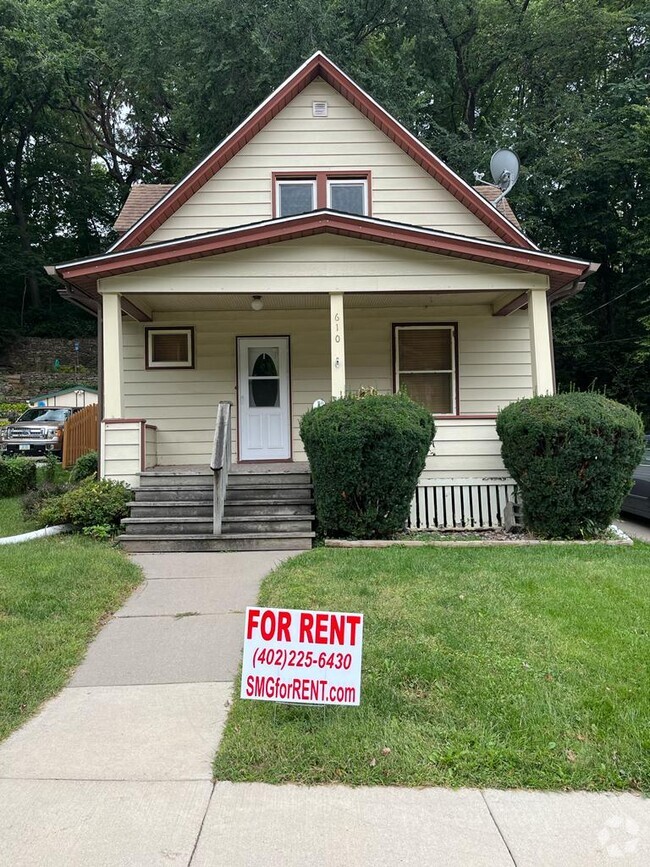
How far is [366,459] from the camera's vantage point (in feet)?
23.4

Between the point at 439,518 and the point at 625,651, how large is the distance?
14.7 ft

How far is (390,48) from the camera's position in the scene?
2112 centimetres

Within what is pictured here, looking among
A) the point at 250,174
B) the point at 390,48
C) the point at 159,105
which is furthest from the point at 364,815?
the point at 159,105

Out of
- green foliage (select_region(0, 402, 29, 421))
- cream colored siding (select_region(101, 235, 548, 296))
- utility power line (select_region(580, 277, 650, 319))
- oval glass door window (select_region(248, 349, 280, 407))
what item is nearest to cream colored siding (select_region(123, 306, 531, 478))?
oval glass door window (select_region(248, 349, 280, 407))

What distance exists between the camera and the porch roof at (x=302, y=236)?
27.0 ft

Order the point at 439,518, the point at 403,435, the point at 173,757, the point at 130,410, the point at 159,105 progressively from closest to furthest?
1. the point at 173,757
2. the point at 403,435
3. the point at 439,518
4. the point at 130,410
5. the point at 159,105

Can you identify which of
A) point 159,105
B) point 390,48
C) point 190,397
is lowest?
point 190,397

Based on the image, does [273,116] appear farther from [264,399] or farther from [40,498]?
[40,498]

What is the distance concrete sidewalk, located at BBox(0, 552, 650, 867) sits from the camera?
2297 mm

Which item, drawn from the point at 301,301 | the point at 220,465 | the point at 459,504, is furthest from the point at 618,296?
the point at 220,465

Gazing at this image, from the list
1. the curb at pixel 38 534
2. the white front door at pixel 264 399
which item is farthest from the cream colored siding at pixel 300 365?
the curb at pixel 38 534

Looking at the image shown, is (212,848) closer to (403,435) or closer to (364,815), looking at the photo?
(364,815)

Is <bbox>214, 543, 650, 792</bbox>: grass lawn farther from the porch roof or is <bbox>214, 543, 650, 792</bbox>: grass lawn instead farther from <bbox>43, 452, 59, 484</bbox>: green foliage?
<bbox>43, 452, 59, 484</bbox>: green foliage

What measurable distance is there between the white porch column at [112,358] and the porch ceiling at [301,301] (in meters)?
0.43
